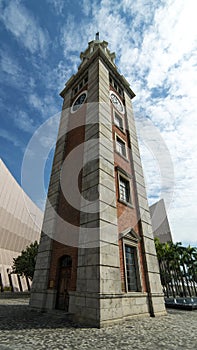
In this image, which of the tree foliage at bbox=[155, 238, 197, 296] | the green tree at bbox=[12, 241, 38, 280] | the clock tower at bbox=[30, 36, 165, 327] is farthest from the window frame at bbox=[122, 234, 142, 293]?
the tree foliage at bbox=[155, 238, 197, 296]

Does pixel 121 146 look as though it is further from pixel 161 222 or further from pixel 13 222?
pixel 161 222

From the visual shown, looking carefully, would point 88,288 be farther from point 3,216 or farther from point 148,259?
point 3,216

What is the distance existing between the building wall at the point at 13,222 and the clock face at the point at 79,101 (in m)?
40.0

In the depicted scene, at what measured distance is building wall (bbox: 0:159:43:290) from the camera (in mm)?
47188

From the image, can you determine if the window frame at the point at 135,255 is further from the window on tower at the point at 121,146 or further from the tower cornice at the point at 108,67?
the tower cornice at the point at 108,67

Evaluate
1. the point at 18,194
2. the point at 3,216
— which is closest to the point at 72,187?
the point at 3,216

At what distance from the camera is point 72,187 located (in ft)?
40.1

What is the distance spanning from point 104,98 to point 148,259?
36.9 feet

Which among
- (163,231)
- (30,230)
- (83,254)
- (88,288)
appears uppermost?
(163,231)

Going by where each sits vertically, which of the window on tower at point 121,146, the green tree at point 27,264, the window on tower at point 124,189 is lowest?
the green tree at point 27,264

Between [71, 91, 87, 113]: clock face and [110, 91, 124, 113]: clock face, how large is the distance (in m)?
2.33

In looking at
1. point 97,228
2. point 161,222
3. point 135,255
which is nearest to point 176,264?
point 135,255

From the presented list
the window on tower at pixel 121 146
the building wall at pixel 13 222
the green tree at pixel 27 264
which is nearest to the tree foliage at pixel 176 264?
the green tree at pixel 27 264

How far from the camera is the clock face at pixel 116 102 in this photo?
16.6 meters
